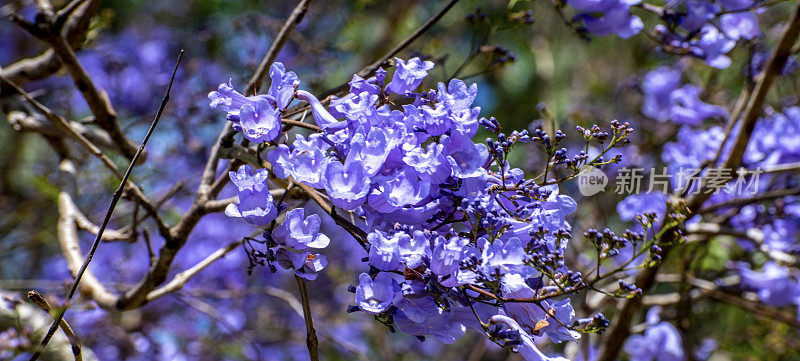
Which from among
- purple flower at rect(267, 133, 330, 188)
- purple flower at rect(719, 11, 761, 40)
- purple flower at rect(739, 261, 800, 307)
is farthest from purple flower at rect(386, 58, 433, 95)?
purple flower at rect(739, 261, 800, 307)

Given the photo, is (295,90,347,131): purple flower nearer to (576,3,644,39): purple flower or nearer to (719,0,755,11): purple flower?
(576,3,644,39): purple flower

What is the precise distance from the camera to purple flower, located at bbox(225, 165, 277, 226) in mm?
647

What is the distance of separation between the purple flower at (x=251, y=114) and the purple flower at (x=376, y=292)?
6.9 inches

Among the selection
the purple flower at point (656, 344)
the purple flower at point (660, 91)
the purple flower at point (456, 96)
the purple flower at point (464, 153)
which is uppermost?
the purple flower at point (456, 96)

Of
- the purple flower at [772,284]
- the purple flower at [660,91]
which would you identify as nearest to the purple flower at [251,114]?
the purple flower at [772,284]

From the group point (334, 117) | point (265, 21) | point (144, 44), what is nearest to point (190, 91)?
point (265, 21)

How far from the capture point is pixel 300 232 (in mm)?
673

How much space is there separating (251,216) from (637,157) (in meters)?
1.89

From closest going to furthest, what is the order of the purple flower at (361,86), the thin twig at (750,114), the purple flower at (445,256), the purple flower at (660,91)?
the purple flower at (445,256)
the purple flower at (361,86)
the thin twig at (750,114)
the purple flower at (660,91)

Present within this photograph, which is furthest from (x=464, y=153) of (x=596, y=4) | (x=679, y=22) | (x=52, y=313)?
(x=679, y=22)

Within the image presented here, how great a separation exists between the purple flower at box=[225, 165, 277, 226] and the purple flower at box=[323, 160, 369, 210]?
6cm

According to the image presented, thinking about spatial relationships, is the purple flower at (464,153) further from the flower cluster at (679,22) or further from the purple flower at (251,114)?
the flower cluster at (679,22)

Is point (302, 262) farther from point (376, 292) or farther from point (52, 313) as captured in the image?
point (52, 313)

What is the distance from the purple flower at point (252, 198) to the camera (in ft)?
2.12
